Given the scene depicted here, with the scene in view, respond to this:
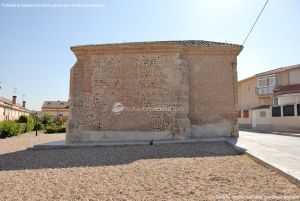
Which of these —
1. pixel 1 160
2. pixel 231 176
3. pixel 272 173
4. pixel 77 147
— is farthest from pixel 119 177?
pixel 77 147

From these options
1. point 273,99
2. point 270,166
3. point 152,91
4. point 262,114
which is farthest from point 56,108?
point 270,166

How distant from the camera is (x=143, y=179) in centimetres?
595

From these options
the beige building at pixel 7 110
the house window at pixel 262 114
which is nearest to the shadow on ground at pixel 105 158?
the house window at pixel 262 114

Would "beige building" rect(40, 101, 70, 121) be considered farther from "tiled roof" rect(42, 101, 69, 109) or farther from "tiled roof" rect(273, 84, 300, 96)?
"tiled roof" rect(273, 84, 300, 96)

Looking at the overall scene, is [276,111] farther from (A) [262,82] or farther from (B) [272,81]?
(A) [262,82]

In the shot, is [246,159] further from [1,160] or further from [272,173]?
[1,160]

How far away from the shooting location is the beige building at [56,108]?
6296 centimetres

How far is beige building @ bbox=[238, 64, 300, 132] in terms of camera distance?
2312 cm

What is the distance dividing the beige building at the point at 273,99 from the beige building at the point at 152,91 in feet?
35.8

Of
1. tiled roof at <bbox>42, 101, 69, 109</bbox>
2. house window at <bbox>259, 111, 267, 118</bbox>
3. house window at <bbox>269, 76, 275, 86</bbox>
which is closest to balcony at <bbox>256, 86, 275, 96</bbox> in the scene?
house window at <bbox>269, 76, 275, 86</bbox>

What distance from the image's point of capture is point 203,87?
583 inches

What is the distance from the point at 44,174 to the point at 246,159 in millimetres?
6070

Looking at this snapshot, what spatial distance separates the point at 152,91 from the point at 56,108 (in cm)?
5619

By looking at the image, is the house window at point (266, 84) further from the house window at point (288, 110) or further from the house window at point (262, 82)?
the house window at point (288, 110)
